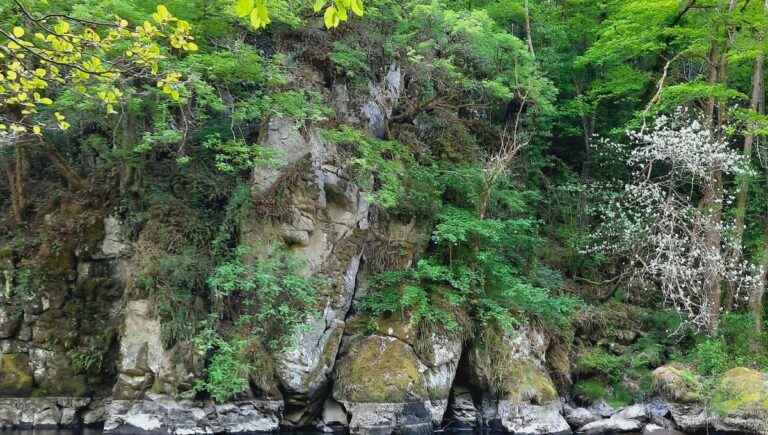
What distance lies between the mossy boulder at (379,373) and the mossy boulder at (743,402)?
5250 mm

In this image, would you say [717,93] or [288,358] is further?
[717,93]

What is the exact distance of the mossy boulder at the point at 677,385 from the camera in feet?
35.7

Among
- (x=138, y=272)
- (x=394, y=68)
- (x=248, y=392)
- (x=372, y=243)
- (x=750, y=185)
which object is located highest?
(x=394, y=68)

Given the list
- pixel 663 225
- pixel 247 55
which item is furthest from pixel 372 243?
pixel 663 225

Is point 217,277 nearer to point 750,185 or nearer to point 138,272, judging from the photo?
point 138,272

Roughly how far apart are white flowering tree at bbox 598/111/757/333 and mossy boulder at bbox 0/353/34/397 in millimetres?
11933

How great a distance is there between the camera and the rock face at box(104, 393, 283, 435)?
9.52 meters

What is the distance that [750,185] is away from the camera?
48.0 feet

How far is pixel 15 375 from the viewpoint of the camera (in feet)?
34.1

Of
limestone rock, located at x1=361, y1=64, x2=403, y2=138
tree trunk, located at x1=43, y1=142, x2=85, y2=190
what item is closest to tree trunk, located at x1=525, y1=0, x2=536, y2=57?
limestone rock, located at x1=361, y1=64, x2=403, y2=138

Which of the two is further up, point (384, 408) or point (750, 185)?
point (750, 185)

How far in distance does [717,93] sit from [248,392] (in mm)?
11040

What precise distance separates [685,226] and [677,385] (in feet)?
10.6

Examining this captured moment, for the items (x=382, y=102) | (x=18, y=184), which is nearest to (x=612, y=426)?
(x=382, y=102)
